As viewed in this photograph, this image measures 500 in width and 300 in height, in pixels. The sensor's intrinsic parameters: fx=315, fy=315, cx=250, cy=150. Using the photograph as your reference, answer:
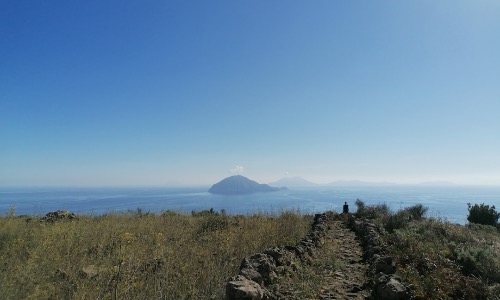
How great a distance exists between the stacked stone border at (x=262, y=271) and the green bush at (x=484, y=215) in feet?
64.4

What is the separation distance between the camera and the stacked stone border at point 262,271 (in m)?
4.38

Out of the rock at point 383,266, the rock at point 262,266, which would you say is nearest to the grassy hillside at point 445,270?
the rock at point 383,266

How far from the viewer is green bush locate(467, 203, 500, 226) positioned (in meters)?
21.9

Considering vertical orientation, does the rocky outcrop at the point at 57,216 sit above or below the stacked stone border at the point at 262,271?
above

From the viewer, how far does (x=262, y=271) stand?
19.3 feet

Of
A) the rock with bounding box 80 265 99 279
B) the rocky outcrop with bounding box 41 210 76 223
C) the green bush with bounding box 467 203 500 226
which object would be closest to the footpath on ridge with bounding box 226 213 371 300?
the rock with bounding box 80 265 99 279

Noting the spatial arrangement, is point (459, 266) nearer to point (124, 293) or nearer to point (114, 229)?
point (124, 293)

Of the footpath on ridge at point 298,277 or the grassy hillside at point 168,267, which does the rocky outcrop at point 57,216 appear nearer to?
the grassy hillside at point 168,267

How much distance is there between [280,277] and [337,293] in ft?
3.65

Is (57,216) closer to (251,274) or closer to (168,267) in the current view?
(168,267)

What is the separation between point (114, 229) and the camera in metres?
10.6

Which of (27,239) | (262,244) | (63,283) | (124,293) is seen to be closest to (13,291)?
(63,283)

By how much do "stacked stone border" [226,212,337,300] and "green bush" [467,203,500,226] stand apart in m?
19.6

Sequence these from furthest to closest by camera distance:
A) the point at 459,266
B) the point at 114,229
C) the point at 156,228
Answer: the point at 156,228 < the point at 114,229 < the point at 459,266
